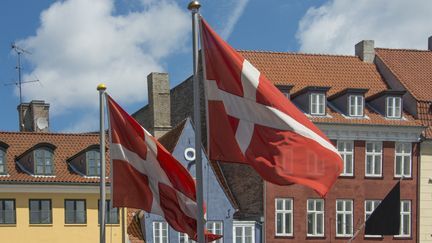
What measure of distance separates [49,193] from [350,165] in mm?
13904

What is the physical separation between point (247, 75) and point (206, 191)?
73.2 feet

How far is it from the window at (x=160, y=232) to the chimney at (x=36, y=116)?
30.6ft

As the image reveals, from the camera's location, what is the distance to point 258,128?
13.5 metres

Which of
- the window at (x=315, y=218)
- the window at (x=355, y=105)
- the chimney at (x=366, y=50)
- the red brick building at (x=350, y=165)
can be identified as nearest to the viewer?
the red brick building at (x=350, y=165)

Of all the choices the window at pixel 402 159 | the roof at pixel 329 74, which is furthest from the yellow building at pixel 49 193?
the window at pixel 402 159

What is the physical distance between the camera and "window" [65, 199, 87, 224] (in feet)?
119

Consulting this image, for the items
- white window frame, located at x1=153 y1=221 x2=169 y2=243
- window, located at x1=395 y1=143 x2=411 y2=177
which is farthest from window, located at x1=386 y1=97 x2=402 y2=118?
white window frame, located at x1=153 y1=221 x2=169 y2=243

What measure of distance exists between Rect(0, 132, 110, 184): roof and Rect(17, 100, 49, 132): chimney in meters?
3.79

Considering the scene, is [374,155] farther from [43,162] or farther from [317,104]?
[43,162]

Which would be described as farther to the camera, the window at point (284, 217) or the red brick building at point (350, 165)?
the red brick building at point (350, 165)

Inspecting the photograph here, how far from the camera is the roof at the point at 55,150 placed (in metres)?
35.8

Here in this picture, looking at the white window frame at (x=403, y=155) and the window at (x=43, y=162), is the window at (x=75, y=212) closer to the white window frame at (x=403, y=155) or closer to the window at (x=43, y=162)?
the window at (x=43, y=162)

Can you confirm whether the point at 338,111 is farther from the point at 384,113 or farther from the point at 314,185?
the point at 314,185

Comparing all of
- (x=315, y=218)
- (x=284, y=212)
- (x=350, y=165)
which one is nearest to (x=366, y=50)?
(x=350, y=165)
